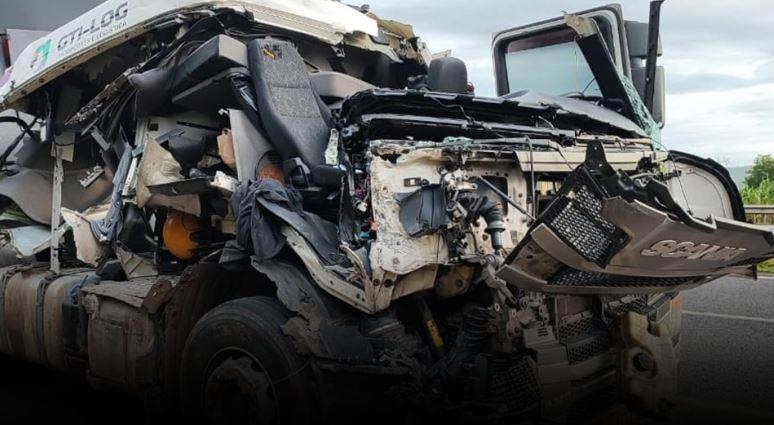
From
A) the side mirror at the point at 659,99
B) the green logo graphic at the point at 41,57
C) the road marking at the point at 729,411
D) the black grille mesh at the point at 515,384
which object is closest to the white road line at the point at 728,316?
the road marking at the point at 729,411

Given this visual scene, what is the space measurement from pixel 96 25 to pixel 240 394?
9.82 feet

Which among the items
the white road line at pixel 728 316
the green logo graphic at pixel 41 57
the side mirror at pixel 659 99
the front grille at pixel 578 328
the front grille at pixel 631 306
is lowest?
the white road line at pixel 728 316

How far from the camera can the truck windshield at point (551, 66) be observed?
17.3ft

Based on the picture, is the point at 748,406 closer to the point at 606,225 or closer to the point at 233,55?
the point at 606,225

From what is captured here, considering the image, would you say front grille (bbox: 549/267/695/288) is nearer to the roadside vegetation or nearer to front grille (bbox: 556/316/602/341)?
front grille (bbox: 556/316/602/341)

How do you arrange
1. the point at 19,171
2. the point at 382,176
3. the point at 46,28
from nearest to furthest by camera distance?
the point at 382,176 < the point at 19,171 < the point at 46,28

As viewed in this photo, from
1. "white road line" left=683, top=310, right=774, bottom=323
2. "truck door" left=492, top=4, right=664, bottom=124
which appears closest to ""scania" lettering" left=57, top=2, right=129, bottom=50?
"truck door" left=492, top=4, right=664, bottom=124

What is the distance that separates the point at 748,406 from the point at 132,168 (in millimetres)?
4311

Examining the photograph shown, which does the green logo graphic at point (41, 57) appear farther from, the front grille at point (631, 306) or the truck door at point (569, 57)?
the front grille at point (631, 306)

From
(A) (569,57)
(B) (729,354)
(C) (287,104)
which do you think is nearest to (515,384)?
(C) (287,104)

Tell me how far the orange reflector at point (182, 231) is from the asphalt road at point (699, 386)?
1294mm

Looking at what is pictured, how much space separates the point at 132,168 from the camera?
15.1 feet

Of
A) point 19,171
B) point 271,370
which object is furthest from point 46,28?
point 271,370

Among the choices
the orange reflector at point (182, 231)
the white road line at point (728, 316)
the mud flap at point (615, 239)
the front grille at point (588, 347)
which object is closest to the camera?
the mud flap at point (615, 239)
